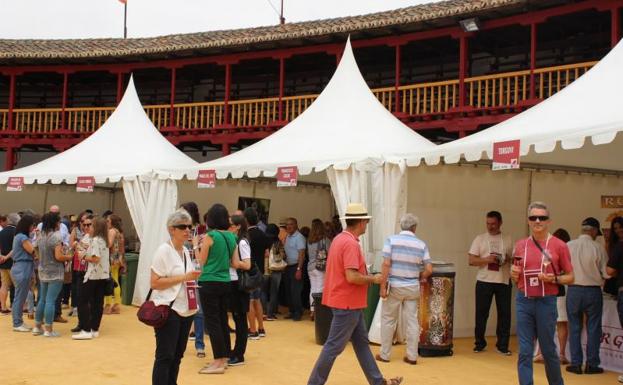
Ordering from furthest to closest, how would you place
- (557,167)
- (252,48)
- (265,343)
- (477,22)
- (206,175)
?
1. (252,48)
2. (477,22)
3. (206,175)
4. (557,167)
5. (265,343)

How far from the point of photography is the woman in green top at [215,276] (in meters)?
6.39

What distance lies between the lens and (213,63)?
2131cm

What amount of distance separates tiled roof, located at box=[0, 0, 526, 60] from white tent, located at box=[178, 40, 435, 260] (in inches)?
220


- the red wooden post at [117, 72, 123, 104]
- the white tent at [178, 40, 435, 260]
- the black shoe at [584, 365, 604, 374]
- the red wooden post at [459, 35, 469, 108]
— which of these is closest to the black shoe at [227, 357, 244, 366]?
the white tent at [178, 40, 435, 260]

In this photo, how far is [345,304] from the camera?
5.34m

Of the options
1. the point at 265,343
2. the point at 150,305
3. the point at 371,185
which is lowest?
the point at 265,343

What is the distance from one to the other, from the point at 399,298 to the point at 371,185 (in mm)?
1816

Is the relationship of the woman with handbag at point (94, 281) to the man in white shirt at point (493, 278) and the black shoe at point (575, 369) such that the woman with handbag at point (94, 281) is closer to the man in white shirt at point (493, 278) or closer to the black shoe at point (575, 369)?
the man in white shirt at point (493, 278)

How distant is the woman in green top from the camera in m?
6.39

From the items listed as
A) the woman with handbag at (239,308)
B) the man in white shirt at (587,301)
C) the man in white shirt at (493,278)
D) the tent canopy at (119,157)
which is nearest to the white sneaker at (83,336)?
the woman with handbag at (239,308)

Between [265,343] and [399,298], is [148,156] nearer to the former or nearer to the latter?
[265,343]

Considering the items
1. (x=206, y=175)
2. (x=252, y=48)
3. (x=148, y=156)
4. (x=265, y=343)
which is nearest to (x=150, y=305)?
(x=265, y=343)

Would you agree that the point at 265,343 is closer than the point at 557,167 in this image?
Yes

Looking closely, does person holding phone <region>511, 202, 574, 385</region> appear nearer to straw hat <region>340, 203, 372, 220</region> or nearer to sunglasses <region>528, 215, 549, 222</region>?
sunglasses <region>528, 215, 549, 222</region>
